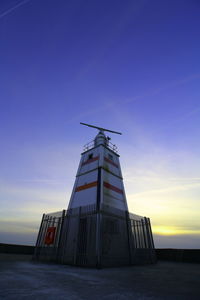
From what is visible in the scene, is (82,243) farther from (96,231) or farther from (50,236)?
(50,236)

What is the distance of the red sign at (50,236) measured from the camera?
39.8ft

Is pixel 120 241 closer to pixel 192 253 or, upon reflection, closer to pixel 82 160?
pixel 192 253

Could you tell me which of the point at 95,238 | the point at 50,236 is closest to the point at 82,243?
the point at 95,238

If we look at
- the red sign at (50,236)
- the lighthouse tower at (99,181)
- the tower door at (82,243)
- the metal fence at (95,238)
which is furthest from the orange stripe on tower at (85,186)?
the red sign at (50,236)

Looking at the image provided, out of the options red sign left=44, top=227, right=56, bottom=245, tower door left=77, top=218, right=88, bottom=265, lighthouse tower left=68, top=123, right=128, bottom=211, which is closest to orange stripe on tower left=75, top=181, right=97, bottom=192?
lighthouse tower left=68, top=123, right=128, bottom=211

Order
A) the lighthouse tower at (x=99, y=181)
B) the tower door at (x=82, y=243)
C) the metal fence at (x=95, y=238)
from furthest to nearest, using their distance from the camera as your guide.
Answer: the lighthouse tower at (x=99, y=181) → the metal fence at (x=95, y=238) → the tower door at (x=82, y=243)

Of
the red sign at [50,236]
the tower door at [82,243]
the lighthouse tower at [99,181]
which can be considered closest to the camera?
the tower door at [82,243]

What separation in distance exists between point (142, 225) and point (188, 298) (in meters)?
10.3

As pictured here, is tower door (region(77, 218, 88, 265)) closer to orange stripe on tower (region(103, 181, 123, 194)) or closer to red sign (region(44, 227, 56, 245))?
red sign (region(44, 227, 56, 245))

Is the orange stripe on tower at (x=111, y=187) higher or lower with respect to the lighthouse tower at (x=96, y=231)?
higher

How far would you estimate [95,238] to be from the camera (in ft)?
34.3

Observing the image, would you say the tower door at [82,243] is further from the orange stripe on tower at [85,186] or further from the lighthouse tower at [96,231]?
the orange stripe on tower at [85,186]

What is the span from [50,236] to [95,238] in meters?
4.23

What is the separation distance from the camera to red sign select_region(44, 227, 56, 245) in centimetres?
1212
